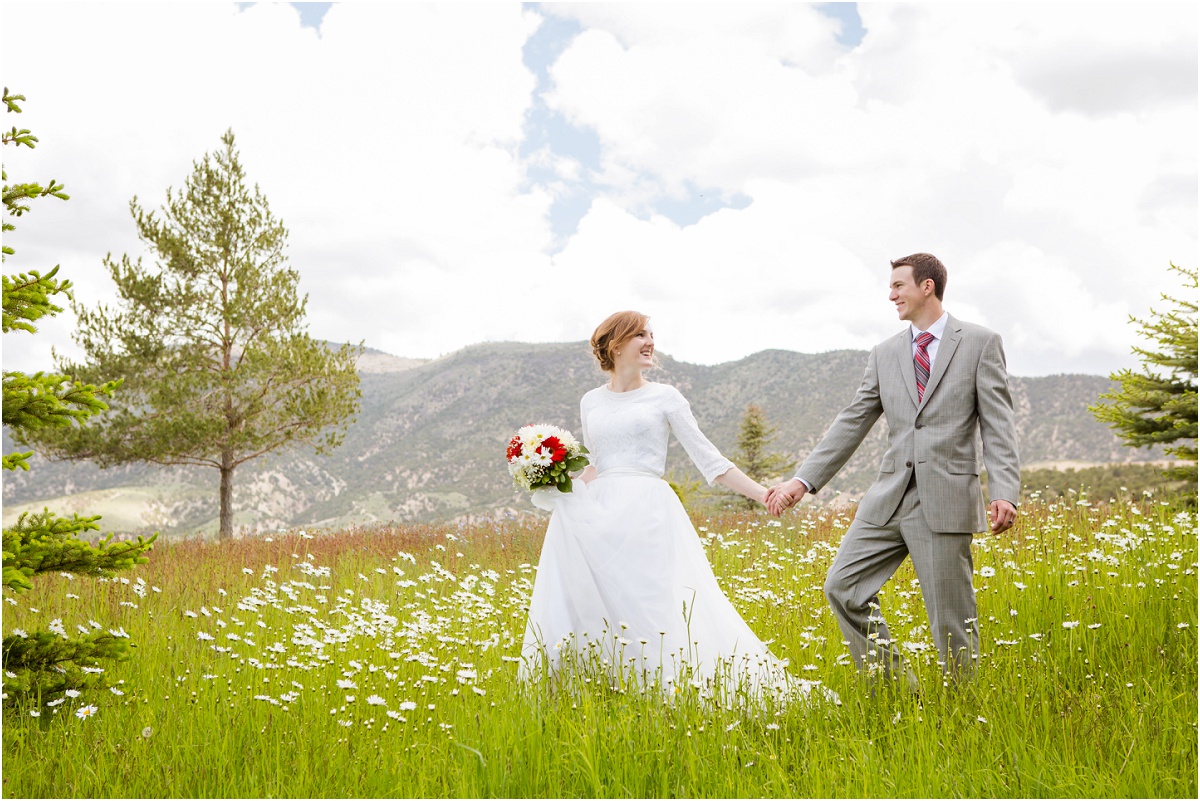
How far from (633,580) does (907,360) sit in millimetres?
2216

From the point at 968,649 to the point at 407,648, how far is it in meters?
3.92

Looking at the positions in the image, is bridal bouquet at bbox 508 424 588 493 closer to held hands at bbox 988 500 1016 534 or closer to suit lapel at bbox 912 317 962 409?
suit lapel at bbox 912 317 962 409

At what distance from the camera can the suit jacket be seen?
4.88 m

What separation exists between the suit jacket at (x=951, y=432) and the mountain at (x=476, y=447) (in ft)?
196

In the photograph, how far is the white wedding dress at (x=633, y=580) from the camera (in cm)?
Answer: 522

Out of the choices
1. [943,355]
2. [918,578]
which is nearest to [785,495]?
[918,578]

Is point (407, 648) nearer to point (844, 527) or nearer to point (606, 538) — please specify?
point (606, 538)

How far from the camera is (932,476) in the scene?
4953 mm

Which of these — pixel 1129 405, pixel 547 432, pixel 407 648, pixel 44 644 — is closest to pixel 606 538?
pixel 547 432

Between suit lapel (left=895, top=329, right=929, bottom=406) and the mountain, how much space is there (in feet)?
195

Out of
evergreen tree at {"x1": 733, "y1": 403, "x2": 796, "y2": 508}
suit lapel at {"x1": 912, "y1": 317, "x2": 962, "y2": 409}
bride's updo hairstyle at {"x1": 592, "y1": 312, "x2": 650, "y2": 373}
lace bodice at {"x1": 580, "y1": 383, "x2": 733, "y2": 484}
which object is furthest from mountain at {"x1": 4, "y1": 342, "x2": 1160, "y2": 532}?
suit lapel at {"x1": 912, "y1": 317, "x2": 962, "y2": 409}

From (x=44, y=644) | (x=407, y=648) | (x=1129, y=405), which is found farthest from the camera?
(x=1129, y=405)

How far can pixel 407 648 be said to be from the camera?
20.8ft

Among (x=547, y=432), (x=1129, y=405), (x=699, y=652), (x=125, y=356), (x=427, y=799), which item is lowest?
(x=427, y=799)
